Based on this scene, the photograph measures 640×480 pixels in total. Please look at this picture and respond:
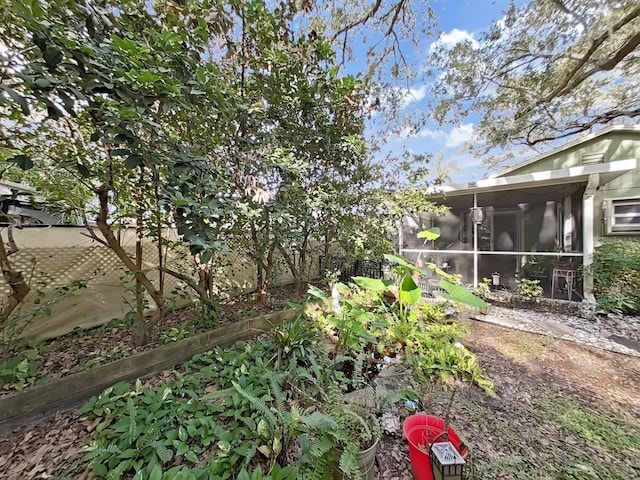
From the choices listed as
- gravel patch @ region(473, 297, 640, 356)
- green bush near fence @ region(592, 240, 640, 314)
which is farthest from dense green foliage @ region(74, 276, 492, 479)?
green bush near fence @ region(592, 240, 640, 314)

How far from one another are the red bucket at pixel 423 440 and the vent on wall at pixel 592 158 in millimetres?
8804

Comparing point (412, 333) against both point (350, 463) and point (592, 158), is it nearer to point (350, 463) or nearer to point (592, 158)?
point (350, 463)

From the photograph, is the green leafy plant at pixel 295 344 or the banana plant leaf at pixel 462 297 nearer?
the banana plant leaf at pixel 462 297

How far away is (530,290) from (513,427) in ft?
14.0

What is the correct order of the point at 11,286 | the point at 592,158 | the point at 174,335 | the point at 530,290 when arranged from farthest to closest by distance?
the point at 592,158 → the point at 530,290 → the point at 174,335 → the point at 11,286

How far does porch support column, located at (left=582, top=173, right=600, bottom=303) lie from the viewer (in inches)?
188

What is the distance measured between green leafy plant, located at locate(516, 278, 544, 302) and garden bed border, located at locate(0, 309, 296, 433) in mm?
5747

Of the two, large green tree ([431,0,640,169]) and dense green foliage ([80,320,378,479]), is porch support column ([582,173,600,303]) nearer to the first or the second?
large green tree ([431,0,640,169])

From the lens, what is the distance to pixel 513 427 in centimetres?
206

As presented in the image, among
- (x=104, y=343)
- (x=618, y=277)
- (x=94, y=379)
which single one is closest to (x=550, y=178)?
(x=618, y=277)

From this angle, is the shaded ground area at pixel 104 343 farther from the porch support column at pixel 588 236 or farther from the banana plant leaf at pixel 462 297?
the porch support column at pixel 588 236

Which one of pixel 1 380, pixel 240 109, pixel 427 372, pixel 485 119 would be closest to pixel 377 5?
pixel 240 109

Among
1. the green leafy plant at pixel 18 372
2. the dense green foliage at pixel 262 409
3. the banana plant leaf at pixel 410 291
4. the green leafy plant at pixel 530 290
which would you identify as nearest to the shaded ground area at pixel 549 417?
the dense green foliage at pixel 262 409

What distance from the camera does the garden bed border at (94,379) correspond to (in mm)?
1906
